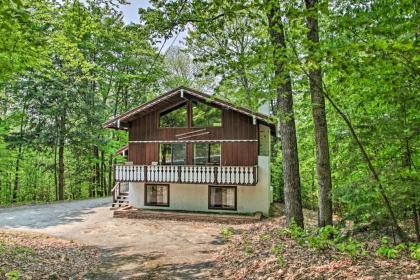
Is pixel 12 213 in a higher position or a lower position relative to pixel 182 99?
lower

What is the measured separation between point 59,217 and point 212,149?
7903mm

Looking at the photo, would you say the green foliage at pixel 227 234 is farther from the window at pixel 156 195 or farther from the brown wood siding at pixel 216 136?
the window at pixel 156 195

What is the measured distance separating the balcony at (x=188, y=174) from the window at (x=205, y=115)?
2.45 m

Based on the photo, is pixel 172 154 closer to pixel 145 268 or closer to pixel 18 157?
pixel 145 268

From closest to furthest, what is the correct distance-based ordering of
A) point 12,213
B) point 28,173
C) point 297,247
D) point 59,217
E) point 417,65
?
point 417,65 → point 297,247 → point 59,217 → point 12,213 → point 28,173

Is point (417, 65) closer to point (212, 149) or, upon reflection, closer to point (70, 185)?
point (212, 149)

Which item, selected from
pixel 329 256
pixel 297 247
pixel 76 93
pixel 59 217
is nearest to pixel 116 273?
pixel 297 247

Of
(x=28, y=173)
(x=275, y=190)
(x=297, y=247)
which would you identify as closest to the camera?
(x=297, y=247)

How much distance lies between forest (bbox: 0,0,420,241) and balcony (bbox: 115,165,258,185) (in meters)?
3.78

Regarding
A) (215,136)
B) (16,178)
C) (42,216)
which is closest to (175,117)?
(215,136)

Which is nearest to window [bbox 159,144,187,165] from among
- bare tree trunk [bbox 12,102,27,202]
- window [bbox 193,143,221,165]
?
window [bbox 193,143,221,165]

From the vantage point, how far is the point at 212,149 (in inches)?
645

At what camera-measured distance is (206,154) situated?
16406 mm

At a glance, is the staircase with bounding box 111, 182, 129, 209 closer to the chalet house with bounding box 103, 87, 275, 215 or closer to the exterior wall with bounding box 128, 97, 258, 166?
the chalet house with bounding box 103, 87, 275, 215
